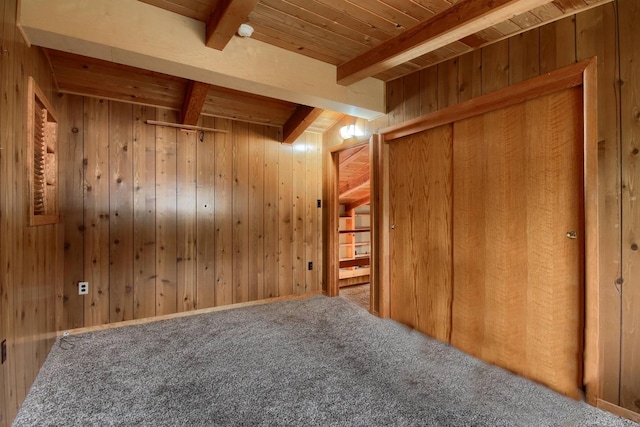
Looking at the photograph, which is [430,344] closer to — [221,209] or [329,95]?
[329,95]

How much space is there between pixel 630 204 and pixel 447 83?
1.40m

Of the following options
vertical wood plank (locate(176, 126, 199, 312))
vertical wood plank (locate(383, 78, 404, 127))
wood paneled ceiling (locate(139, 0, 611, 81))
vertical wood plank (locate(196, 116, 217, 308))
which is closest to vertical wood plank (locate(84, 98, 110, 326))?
vertical wood plank (locate(176, 126, 199, 312))

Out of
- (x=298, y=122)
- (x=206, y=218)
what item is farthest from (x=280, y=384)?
(x=298, y=122)

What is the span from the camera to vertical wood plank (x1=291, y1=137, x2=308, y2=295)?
3.77 metres

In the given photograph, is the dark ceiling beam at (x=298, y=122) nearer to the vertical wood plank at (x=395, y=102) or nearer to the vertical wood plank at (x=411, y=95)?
the vertical wood plank at (x=395, y=102)

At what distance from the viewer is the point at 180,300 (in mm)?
3084

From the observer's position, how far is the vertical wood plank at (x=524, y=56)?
6.04ft

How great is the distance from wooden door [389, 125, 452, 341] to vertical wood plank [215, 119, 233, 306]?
1788mm

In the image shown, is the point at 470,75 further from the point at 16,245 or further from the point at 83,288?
the point at 83,288

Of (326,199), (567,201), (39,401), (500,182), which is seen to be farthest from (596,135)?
(39,401)

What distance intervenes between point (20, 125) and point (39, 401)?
1.55 meters

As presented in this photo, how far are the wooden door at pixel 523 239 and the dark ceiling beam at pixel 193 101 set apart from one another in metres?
2.13

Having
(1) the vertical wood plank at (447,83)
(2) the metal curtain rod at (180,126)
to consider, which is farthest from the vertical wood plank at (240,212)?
(1) the vertical wood plank at (447,83)

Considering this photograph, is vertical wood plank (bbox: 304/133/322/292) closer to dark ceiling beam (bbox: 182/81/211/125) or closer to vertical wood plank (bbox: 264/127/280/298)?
vertical wood plank (bbox: 264/127/280/298)
